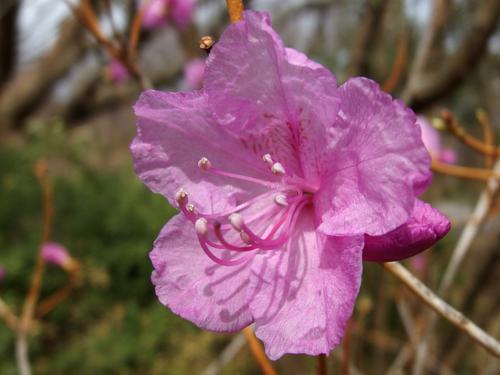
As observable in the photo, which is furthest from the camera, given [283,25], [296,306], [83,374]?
[283,25]

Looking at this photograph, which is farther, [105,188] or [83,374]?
[105,188]

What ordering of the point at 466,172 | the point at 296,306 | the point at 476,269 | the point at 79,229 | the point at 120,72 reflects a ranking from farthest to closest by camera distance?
the point at 79,229
the point at 120,72
the point at 476,269
the point at 466,172
the point at 296,306

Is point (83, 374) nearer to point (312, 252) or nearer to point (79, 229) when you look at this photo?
point (79, 229)

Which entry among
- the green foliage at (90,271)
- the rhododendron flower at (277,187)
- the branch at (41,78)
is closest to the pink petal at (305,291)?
the rhododendron flower at (277,187)

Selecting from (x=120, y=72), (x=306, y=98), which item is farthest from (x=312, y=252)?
(x=120, y=72)

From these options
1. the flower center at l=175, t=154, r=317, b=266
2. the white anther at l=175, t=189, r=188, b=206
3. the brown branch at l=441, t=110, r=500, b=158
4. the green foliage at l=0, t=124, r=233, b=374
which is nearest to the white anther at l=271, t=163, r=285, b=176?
the flower center at l=175, t=154, r=317, b=266

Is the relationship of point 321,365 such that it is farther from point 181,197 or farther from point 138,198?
point 138,198
